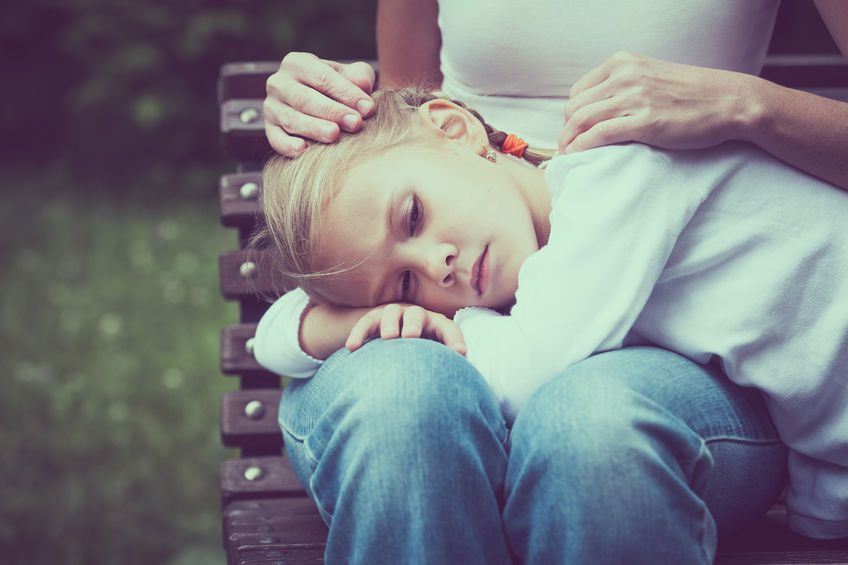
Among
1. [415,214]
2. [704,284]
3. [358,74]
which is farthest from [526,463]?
[358,74]

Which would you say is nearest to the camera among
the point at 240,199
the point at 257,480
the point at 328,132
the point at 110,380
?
the point at 328,132

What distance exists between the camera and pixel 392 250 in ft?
6.13

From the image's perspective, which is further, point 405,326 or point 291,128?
point 291,128

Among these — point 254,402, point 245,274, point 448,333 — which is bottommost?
point 254,402

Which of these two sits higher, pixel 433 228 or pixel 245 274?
pixel 433 228

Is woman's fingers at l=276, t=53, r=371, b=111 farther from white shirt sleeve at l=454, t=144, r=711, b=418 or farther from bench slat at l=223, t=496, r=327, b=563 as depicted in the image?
bench slat at l=223, t=496, r=327, b=563

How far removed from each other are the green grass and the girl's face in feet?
4.98

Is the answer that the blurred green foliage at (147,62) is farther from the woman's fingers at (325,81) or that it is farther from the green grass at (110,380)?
the woman's fingers at (325,81)

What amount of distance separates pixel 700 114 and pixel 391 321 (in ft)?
1.87

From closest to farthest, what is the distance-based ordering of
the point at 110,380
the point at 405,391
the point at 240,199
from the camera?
the point at 405,391
the point at 240,199
the point at 110,380

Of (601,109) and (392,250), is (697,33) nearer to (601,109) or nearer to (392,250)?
(601,109)

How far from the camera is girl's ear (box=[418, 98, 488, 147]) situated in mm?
2021

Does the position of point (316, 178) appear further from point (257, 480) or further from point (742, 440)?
point (742, 440)

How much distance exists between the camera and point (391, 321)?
1.75 m
